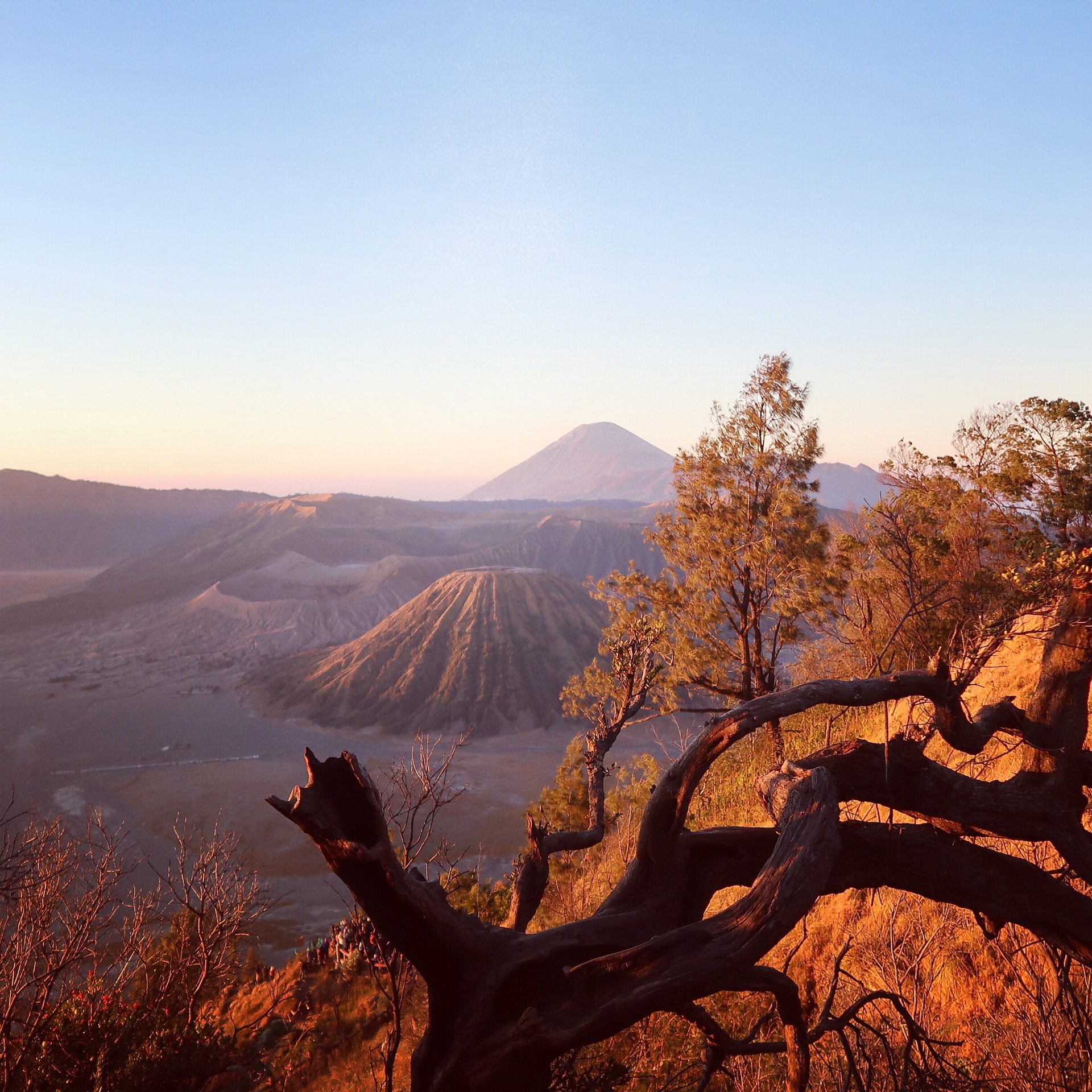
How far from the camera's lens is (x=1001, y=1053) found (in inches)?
194

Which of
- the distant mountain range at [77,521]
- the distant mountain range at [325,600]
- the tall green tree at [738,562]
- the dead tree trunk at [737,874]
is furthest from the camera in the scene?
the distant mountain range at [77,521]

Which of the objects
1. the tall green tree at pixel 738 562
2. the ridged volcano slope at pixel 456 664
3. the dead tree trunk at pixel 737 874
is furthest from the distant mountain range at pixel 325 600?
the dead tree trunk at pixel 737 874

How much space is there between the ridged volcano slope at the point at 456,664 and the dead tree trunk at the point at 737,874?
48.0 m

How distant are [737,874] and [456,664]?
181 ft

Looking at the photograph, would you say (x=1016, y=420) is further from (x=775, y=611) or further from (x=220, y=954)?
(x=220, y=954)

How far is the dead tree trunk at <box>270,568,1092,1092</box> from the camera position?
2.61 m

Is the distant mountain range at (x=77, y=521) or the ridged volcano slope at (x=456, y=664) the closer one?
the ridged volcano slope at (x=456, y=664)

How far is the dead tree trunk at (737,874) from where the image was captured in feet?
8.57

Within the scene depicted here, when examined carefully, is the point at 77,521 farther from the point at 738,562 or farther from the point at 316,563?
the point at 738,562

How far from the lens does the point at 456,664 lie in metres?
57.2

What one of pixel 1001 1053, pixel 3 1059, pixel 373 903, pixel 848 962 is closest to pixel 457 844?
pixel 3 1059

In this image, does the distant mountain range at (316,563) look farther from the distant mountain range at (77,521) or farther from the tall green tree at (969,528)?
the tall green tree at (969,528)

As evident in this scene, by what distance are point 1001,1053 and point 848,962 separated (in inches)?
103

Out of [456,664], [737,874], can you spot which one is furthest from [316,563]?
[737,874]
